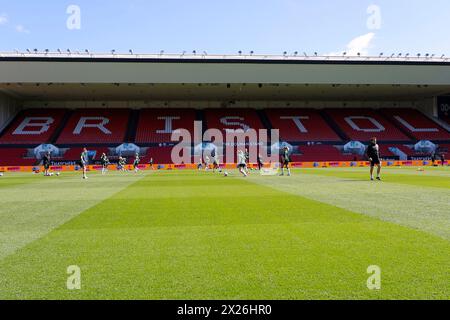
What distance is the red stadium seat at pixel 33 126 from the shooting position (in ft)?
158

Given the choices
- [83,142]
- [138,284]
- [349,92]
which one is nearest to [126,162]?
[83,142]

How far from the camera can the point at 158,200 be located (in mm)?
12375

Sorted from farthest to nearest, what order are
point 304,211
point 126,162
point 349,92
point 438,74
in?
1. point 349,92
2. point 438,74
3. point 126,162
4. point 304,211

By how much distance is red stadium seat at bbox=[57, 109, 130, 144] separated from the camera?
49031 mm

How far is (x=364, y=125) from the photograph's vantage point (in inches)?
2160

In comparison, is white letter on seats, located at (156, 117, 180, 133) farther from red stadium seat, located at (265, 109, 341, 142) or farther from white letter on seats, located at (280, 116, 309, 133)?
white letter on seats, located at (280, 116, 309, 133)

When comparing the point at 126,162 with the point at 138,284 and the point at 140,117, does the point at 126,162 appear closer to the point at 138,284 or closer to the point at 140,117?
the point at 140,117

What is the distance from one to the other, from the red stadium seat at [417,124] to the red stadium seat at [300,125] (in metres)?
10.9

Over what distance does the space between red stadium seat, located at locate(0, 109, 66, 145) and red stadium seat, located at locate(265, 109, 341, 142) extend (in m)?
29.4

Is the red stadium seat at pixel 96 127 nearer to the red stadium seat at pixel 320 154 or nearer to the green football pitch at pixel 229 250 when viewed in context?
the red stadium seat at pixel 320 154

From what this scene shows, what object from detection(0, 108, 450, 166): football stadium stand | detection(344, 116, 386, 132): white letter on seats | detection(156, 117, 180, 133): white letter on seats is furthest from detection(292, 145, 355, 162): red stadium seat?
detection(156, 117, 180, 133): white letter on seats

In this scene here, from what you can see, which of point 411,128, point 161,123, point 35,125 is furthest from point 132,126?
point 411,128
